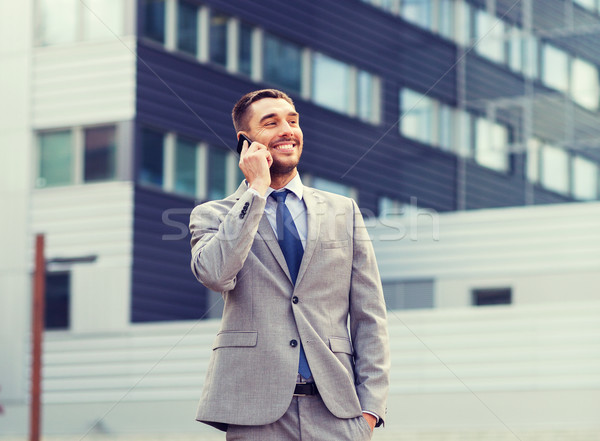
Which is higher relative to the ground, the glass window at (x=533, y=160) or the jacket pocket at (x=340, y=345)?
the glass window at (x=533, y=160)

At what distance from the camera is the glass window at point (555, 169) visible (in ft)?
41.5

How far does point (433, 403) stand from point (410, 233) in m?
2.84

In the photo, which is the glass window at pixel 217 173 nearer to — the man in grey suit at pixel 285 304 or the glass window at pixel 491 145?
the glass window at pixel 491 145

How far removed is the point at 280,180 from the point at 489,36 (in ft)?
39.7

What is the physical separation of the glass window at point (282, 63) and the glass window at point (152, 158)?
1.97 m

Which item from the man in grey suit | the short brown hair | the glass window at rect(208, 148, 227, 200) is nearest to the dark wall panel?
the glass window at rect(208, 148, 227, 200)

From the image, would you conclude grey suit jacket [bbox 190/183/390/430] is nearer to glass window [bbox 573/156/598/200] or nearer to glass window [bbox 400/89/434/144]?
glass window [bbox 573/156/598/200]

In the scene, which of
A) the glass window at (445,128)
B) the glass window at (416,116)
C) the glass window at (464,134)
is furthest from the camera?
the glass window at (416,116)

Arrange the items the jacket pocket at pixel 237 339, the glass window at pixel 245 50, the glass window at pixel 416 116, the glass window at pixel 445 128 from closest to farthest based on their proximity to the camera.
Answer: the jacket pocket at pixel 237 339
the glass window at pixel 245 50
the glass window at pixel 445 128
the glass window at pixel 416 116

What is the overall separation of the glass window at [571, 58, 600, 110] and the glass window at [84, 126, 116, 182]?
574 cm

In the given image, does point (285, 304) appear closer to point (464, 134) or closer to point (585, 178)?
point (585, 178)

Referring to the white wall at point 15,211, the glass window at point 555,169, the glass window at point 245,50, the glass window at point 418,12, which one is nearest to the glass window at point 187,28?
the glass window at point 245,50

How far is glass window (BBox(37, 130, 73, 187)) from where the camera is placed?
13156 millimetres

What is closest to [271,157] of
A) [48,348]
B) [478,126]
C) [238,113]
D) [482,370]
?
[238,113]
